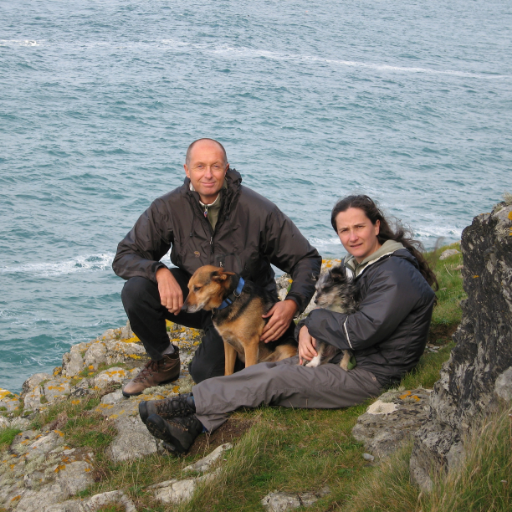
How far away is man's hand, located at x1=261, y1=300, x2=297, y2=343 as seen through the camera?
5750 millimetres

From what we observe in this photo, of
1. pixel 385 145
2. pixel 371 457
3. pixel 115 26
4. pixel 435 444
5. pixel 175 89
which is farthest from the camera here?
pixel 115 26

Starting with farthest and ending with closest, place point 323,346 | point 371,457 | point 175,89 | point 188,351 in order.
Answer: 1. point 175,89
2. point 188,351
3. point 323,346
4. point 371,457

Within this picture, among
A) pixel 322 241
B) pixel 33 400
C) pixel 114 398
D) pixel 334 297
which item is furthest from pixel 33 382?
pixel 322 241

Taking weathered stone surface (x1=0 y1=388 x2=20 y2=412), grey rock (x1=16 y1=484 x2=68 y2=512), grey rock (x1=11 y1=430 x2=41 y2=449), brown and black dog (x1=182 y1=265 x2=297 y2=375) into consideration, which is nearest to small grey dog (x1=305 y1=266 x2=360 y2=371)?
brown and black dog (x1=182 y1=265 x2=297 y2=375)

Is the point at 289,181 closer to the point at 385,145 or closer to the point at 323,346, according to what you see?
the point at 385,145

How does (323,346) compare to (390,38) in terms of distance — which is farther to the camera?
(390,38)

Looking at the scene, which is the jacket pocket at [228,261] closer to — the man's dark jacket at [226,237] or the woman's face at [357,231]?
the man's dark jacket at [226,237]

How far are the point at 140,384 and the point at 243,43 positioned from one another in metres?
60.3

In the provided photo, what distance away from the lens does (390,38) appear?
73.8 meters

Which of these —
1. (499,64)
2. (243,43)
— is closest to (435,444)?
(243,43)

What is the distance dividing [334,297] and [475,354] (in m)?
1.92

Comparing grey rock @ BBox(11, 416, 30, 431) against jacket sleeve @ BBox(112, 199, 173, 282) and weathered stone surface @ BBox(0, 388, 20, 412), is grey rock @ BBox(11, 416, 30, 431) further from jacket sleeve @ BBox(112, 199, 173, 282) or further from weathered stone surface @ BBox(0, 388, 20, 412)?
jacket sleeve @ BBox(112, 199, 173, 282)

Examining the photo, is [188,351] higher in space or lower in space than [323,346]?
lower

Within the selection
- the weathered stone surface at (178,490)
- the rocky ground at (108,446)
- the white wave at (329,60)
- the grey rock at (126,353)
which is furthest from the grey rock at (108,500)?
the white wave at (329,60)
